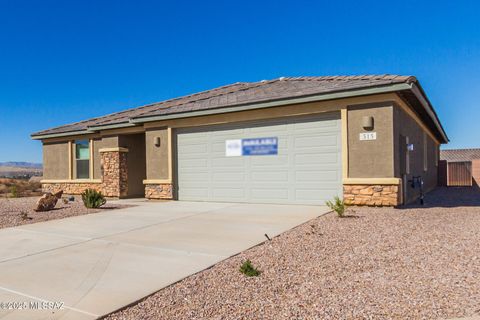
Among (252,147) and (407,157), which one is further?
(252,147)

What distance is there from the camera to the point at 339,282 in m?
4.32

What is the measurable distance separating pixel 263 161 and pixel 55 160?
13.2m

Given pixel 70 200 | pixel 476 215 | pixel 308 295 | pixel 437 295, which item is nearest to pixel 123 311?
pixel 308 295

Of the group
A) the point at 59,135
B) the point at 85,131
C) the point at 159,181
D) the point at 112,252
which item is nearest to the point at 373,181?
the point at 112,252

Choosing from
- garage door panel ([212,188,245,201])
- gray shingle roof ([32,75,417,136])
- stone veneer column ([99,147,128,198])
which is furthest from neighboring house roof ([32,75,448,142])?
garage door panel ([212,188,245,201])

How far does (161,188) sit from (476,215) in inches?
415

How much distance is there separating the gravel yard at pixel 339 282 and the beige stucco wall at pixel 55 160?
52.4 ft

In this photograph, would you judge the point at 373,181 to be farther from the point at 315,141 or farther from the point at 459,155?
the point at 459,155

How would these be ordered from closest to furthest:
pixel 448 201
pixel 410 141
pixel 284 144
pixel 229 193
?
pixel 284 144 → pixel 229 193 → pixel 410 141 → pixel 448 201

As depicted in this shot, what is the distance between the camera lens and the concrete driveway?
12.7 ft

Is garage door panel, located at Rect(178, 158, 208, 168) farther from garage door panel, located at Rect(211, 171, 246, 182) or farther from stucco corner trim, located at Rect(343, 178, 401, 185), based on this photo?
stucco corner trim, located at Rect(343, 178, 401, 185)

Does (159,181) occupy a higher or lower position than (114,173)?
lower

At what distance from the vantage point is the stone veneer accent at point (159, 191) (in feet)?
46.8

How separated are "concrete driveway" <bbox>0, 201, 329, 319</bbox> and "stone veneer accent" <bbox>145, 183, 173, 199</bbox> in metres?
3.69
